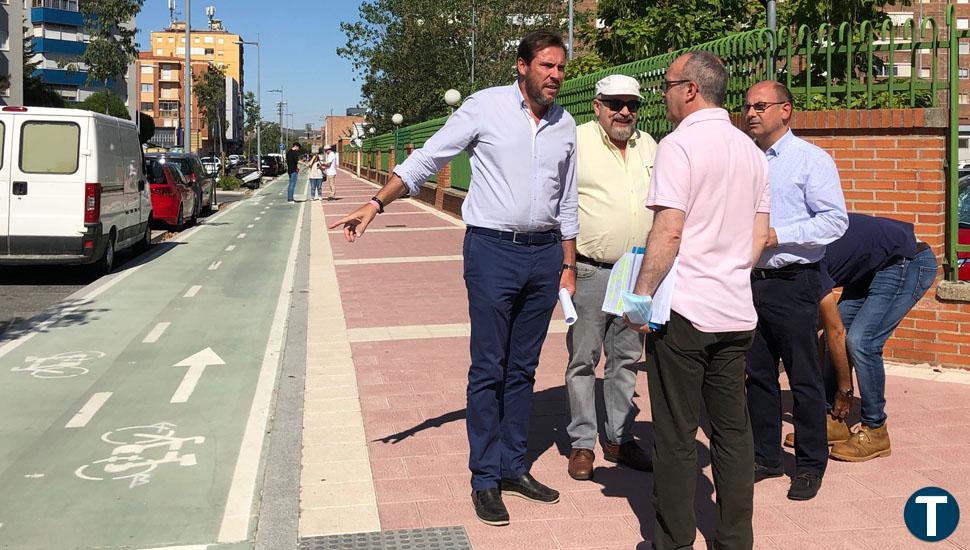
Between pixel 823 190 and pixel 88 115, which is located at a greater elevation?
pixel 88 115

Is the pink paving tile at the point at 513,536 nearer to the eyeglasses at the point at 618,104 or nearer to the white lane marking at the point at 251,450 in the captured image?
the white lane marking at the point at 251,450

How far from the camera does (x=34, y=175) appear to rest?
12875 mm

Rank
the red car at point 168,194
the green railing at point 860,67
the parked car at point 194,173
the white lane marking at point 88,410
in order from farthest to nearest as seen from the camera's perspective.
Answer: the parked car at point 194,173
the red car at point 168,194
the green railing at point 860,67
the white lane marking at point 88,410

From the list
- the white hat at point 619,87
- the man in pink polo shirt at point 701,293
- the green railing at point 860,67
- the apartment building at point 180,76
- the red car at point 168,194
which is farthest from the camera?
the apartment building at point 180,76

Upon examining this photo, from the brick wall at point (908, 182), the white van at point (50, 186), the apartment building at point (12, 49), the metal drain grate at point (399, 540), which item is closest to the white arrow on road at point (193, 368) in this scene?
the metal drain grate at point (399, 540)

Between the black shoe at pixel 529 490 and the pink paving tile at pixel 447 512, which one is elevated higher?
the black shoe at pixel 529 490

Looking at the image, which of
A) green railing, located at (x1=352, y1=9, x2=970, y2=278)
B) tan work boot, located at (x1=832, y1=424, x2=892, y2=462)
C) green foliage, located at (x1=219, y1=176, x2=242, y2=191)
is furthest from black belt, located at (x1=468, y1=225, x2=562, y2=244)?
green foliage, located at (x1=219, y1=176, x2=242, y2=191)

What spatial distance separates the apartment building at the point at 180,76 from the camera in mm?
134500

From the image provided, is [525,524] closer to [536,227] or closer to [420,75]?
[536,227]

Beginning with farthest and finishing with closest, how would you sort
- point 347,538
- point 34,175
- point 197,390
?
point 34,175 < point 197,390 < point 347,538

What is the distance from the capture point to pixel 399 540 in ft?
13.8

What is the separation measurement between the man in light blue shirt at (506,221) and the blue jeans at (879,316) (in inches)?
65.1

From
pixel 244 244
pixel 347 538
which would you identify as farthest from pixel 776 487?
pixel 244 244

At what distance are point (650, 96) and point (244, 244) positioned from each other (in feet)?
36.5
